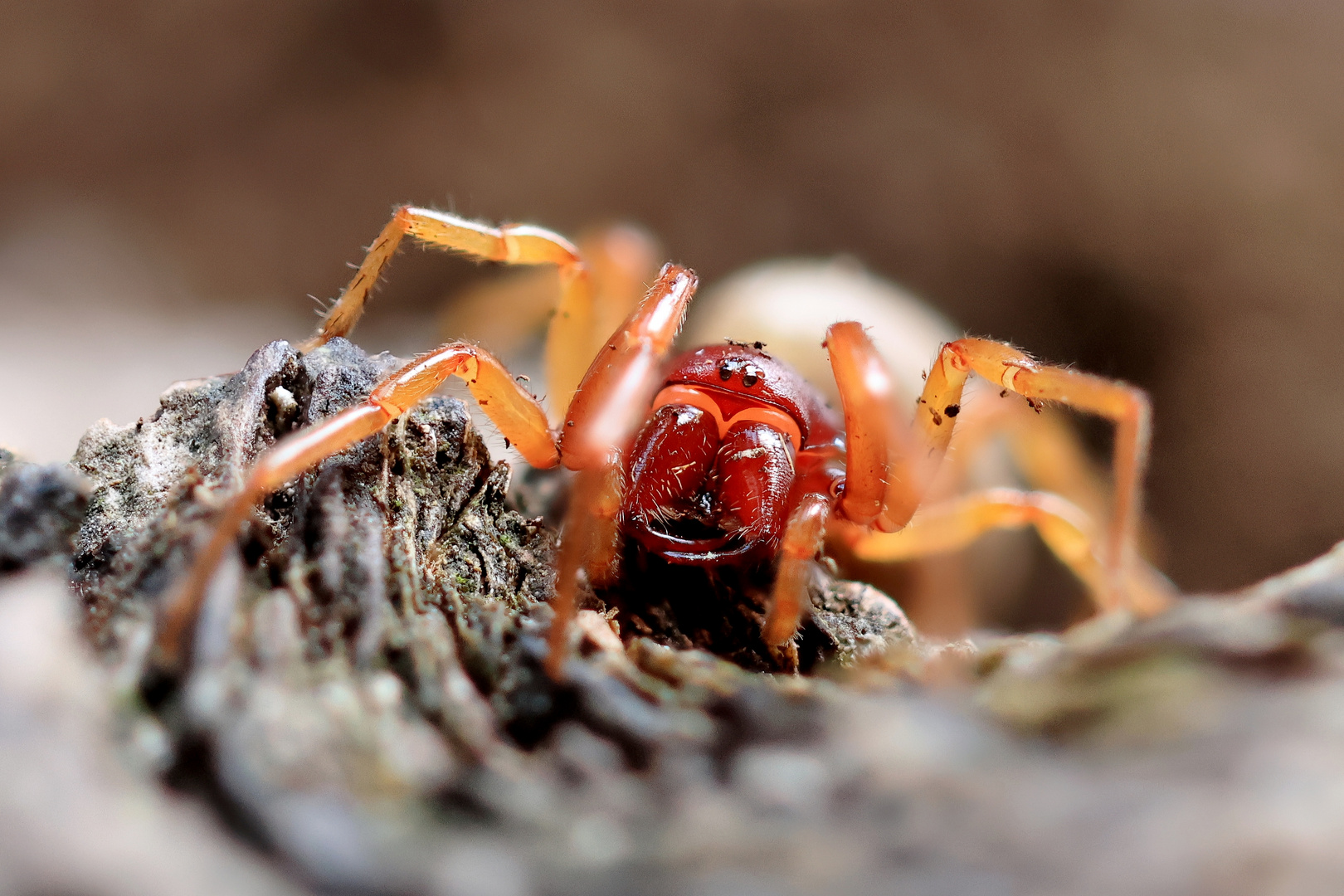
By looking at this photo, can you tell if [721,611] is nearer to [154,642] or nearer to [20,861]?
[154,642]

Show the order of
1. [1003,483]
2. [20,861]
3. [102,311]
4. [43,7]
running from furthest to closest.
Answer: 1. [102,311]
2. [43,7]
3. [1003,483]
4. [20,861]

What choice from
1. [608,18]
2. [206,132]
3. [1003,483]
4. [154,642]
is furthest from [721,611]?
[206,132]

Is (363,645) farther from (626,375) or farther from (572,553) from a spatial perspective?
(626,375)

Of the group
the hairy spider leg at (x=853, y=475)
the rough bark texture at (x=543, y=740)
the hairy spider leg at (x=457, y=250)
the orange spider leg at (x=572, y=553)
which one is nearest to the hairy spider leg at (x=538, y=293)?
the hairy spider leg at (x=457, y=250)

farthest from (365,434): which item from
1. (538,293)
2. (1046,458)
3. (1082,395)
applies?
(1046,458)

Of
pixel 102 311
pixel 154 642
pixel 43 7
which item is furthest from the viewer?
pixel 102 311

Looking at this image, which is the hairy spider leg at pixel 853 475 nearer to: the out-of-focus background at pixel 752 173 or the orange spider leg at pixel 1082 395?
the orange spider leg at pixel 1082 395

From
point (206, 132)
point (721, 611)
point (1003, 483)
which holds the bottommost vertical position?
point (721, 611)
